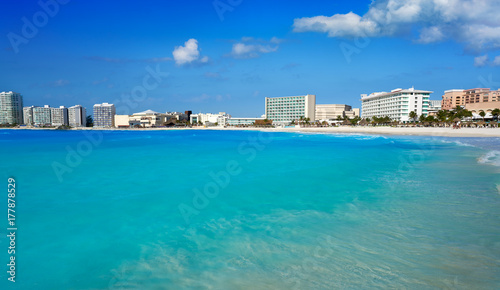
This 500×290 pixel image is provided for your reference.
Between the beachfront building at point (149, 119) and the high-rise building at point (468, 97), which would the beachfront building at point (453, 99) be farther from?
the beachfront building at point (149, 119)

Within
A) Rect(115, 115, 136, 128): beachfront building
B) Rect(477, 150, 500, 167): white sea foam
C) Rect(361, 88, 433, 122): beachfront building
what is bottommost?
Rect(477, 150, 500, 167): white sea foam

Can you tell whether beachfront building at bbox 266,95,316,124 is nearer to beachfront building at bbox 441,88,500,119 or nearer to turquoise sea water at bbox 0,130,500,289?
beachfront building at bbox 441,88,500,119

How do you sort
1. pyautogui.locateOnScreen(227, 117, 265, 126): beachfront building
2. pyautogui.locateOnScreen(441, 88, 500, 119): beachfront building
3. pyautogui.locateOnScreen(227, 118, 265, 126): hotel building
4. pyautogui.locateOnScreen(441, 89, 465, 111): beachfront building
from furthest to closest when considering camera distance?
pyautogui.locateOnScreen(227, 118, 265, 126): hotel building
pyautogui.locateOnScreen(227, 117, 265, 126): beachfront building
pyautogui.locateOnScreen(441, 89, 465, 111): beachfront building
pyautogui.locateOnScreen(441, 88, 500, 119): beachfront building

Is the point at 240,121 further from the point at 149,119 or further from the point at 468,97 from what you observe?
the point at 468,97

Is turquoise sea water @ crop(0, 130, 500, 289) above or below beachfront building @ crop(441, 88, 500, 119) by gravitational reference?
below

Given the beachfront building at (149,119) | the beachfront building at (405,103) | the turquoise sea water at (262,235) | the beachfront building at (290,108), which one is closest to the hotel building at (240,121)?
the beachfront building at (290,108)

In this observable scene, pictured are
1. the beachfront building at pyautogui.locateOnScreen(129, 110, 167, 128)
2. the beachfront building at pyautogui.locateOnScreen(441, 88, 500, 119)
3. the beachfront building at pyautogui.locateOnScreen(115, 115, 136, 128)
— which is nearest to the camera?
the beachfront building at pyautogui.locateOnScreen(441, 88, 500, 119)

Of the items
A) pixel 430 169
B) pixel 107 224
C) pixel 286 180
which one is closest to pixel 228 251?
pixel 107 224

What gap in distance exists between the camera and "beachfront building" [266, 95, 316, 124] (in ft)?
596

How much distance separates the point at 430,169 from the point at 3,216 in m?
20.2

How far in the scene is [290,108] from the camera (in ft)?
613

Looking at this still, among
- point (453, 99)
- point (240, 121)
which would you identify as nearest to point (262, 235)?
point (240, 121)

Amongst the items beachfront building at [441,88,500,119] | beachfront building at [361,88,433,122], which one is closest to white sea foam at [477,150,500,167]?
beachfront building at [361,88,433,122]

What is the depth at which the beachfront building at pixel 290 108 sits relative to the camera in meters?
182
